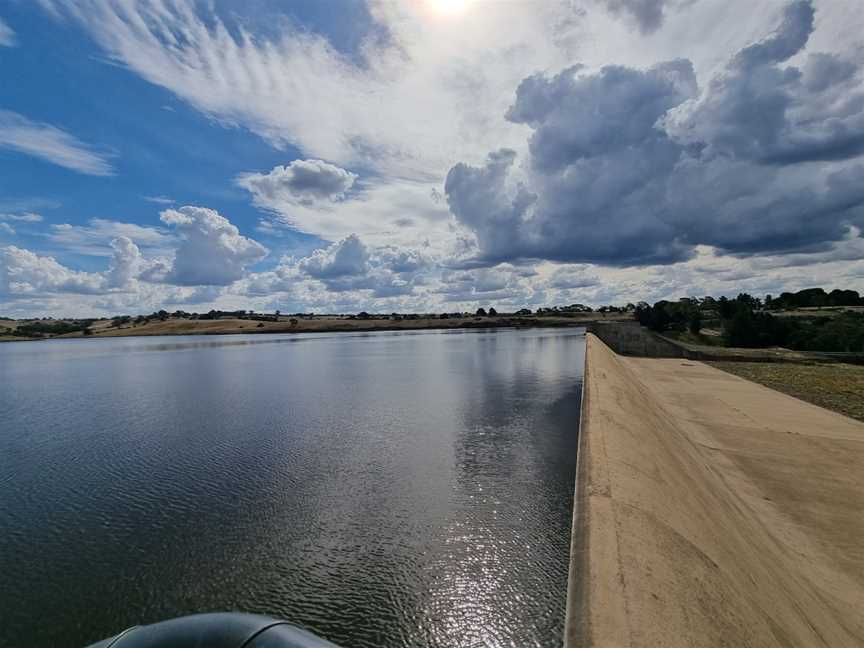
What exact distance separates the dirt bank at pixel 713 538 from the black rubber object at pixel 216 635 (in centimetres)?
282

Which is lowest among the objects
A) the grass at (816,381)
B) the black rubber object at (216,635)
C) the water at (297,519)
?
the grass at (816,381)

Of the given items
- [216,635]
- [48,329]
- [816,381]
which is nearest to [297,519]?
[216,635]

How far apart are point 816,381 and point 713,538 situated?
37455 mm

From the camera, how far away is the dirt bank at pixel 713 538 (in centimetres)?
549

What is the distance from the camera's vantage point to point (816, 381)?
37.2 meters

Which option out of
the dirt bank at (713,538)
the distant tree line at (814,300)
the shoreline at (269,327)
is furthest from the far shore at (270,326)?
the dirt bank at (713,538)

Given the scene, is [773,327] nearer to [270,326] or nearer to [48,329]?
[270,326]

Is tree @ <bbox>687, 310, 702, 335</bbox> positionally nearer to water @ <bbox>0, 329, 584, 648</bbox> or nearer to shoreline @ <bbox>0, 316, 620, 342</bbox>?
shoreline @ <bbox>0, 316, 620, 342</bbox>

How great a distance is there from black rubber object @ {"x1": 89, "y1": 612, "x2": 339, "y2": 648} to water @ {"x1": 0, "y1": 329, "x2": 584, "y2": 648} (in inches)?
215

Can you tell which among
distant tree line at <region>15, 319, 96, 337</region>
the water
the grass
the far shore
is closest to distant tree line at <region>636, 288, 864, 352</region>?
the grass

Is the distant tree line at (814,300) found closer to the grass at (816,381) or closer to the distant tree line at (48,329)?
the grass at (816,381)

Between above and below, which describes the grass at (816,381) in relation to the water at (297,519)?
below

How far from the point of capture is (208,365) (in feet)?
182

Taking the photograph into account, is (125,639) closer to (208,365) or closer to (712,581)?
(712,581)
